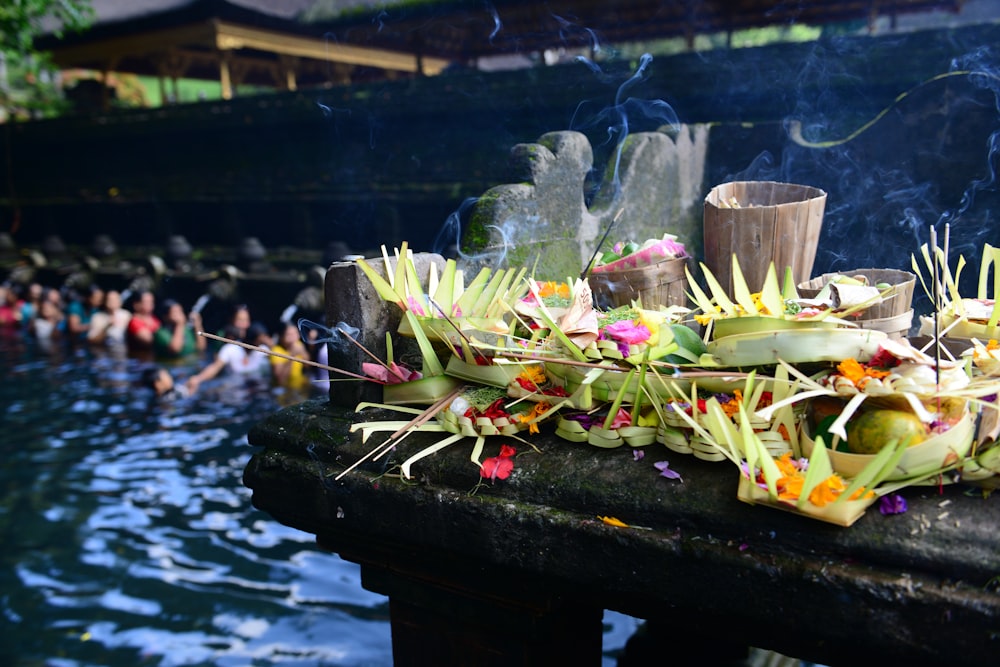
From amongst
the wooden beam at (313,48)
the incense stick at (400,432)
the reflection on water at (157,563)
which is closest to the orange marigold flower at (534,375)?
the incense stick at (400,432)

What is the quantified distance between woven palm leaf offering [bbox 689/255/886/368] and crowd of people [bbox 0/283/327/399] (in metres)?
6.85

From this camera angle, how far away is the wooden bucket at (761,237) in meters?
2.63

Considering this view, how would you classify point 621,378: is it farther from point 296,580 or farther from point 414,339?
point 296,580

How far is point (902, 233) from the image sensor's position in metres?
4.77

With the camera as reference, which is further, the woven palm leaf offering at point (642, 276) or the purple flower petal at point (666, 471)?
the woven palm leaf offering at point (642, 276)

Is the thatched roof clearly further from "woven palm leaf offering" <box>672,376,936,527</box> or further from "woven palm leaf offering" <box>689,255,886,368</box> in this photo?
"woven palm leaf offering" <box>672,376,936,527</box>

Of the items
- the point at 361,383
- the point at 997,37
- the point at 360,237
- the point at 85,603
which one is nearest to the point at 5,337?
the point at 360,237

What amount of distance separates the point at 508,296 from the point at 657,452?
0.70 meters

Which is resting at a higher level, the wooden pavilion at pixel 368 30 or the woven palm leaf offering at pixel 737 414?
the wooden pavilion at pixel 368 30

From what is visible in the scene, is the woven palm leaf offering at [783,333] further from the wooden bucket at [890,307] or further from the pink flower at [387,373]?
the pink flower at [387,373]

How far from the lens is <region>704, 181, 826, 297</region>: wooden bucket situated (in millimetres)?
2631

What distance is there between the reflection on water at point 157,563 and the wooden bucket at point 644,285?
2079mm

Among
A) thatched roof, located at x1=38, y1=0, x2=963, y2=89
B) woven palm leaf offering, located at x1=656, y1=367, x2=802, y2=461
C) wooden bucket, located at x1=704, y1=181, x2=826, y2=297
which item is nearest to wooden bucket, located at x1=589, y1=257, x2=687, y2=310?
A: wooden bucket, located at x1=704, y1=181, x2=826, y2=297

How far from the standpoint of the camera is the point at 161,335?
1146cm
